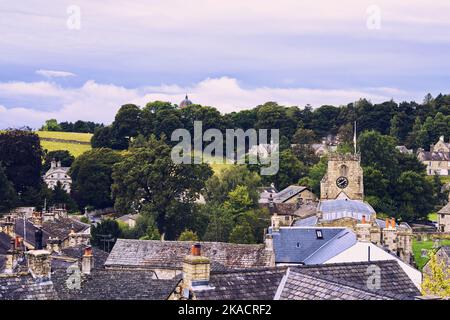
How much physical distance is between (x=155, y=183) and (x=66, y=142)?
59.3 meters

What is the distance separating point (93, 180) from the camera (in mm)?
95688

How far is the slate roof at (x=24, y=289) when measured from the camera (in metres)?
22.1

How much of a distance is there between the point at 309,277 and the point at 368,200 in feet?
223

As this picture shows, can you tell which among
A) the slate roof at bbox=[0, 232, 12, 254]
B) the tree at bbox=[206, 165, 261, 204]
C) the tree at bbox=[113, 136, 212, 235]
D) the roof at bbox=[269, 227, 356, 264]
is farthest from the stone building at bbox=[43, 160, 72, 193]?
the roof at bbox=[269, 227, 356, 264]

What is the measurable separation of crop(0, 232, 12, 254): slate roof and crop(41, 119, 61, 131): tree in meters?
114

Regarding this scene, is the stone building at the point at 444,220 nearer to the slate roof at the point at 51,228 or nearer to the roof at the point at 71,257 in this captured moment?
the slate roof at the point at 51,228

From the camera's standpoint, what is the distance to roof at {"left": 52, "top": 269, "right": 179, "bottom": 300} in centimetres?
2848

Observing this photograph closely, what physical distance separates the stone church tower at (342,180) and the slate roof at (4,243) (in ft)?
128

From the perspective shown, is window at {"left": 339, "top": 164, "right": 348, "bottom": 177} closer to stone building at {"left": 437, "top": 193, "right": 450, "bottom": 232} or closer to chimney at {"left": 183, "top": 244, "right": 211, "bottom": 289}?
stone building at {"left": 437, "top": 193, "right": 450, "bottom": 232}

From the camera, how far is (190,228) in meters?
74.4

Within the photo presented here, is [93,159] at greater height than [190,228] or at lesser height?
greater

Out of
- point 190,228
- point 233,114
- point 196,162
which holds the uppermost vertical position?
point 233,114

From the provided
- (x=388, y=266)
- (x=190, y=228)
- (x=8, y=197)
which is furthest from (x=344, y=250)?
(x=8, y=197)

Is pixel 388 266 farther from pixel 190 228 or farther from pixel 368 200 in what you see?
pixel 368 200
